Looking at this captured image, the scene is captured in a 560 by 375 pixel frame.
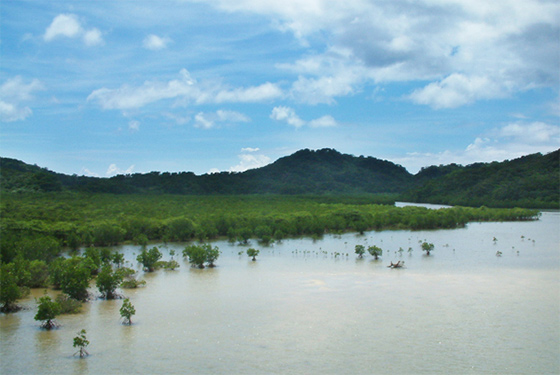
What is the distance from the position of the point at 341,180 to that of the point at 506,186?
206 ft

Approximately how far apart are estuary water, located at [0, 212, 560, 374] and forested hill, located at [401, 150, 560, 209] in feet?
189

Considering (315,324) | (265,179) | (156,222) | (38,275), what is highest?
(265,179)

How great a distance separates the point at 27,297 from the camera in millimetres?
19625

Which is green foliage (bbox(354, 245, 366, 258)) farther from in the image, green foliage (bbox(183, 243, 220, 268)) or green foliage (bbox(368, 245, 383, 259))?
green foliage (bbox(183, 243, 220, 268))

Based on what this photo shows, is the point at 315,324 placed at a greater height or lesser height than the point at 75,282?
lesser

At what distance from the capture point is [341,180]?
145250 mm

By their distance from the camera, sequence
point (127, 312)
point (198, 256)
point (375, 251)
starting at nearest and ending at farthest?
point (127, 312)
point (198, 256)
point (375, 251)

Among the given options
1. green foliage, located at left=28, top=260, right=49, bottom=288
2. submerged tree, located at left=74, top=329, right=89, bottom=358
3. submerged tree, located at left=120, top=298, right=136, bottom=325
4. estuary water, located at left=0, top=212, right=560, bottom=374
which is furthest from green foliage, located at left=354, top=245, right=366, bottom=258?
submerged tree, located at left=74, top=329, right=89, bottom=358

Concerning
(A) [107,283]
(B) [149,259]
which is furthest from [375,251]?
(A) [107,283]

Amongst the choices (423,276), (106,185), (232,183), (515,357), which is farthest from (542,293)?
(232,183)

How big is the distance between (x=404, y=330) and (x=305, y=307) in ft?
13.3

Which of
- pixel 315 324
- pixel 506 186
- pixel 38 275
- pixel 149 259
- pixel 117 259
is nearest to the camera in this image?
pixel 315 324

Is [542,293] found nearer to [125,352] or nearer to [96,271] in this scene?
[125,352]

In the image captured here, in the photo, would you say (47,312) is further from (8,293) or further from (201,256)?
(201,256)
